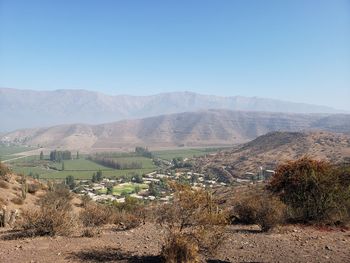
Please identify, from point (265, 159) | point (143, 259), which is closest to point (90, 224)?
point (143, 259)

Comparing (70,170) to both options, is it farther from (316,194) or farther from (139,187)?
(316,194)

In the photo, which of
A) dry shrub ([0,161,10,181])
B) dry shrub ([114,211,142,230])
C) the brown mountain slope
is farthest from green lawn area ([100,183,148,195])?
dry shrub ([114,211,142,230])

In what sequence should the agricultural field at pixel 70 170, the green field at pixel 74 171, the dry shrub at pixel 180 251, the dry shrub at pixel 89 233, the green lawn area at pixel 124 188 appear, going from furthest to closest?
1. the green field at pixel 74 171
2. the agricultural field at pixel 70 170
3. the green lawn area at pixel 124 188
4. the dry shrub at pixel 89 233
5. the dry shrub at pixel 180 251

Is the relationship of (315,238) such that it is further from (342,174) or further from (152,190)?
(152,190)

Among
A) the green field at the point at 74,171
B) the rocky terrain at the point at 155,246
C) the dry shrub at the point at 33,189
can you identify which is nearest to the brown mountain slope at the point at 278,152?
the green field at the point at 74,171

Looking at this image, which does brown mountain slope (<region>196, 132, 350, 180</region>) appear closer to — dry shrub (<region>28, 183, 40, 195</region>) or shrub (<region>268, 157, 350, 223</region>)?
dry shrub (<region>28, 183, 40, 195</region>)

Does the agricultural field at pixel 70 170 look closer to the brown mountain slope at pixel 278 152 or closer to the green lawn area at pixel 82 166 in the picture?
the green lawn area at pixel 82 166
